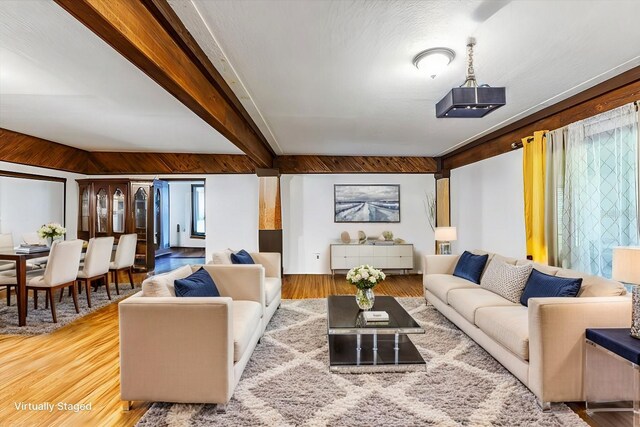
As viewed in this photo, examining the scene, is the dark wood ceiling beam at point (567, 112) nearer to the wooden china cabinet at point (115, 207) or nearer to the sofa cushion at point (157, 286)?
the sofa cushion at point (157, 286)

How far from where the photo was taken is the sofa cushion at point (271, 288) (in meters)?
3.62

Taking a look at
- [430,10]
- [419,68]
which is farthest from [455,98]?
[430,10]

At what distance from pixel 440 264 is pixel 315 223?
2.94 metres

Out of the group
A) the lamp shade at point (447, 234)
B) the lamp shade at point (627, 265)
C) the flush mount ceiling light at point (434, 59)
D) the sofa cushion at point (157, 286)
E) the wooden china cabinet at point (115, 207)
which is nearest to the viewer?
the lamp shade at point (627, 265)

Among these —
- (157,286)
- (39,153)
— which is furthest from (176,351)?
(39,153)

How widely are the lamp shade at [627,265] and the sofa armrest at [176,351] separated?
2.52 m

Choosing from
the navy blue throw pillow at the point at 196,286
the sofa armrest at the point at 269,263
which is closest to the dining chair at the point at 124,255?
the sofa armrest at the point at 269,263

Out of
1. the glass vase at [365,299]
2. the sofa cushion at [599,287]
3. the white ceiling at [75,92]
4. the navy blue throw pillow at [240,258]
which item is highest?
the white ceiling at [75,92]

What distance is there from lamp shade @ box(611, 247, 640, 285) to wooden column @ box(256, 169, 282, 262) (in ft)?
16.1

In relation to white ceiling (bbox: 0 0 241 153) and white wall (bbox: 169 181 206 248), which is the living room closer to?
white ceiling (bbox: 0 0 241 153)

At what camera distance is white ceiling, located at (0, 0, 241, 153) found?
214 centimetres

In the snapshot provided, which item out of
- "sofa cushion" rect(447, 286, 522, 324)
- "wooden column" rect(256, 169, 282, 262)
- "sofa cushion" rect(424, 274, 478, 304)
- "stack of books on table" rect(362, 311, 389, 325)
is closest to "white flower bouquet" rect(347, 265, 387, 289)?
"stack of books on table" rect(362, 311, 389, 325)

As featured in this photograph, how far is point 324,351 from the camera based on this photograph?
9.93 ft

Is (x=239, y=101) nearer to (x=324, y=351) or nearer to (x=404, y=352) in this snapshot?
(x=324, y=351)
